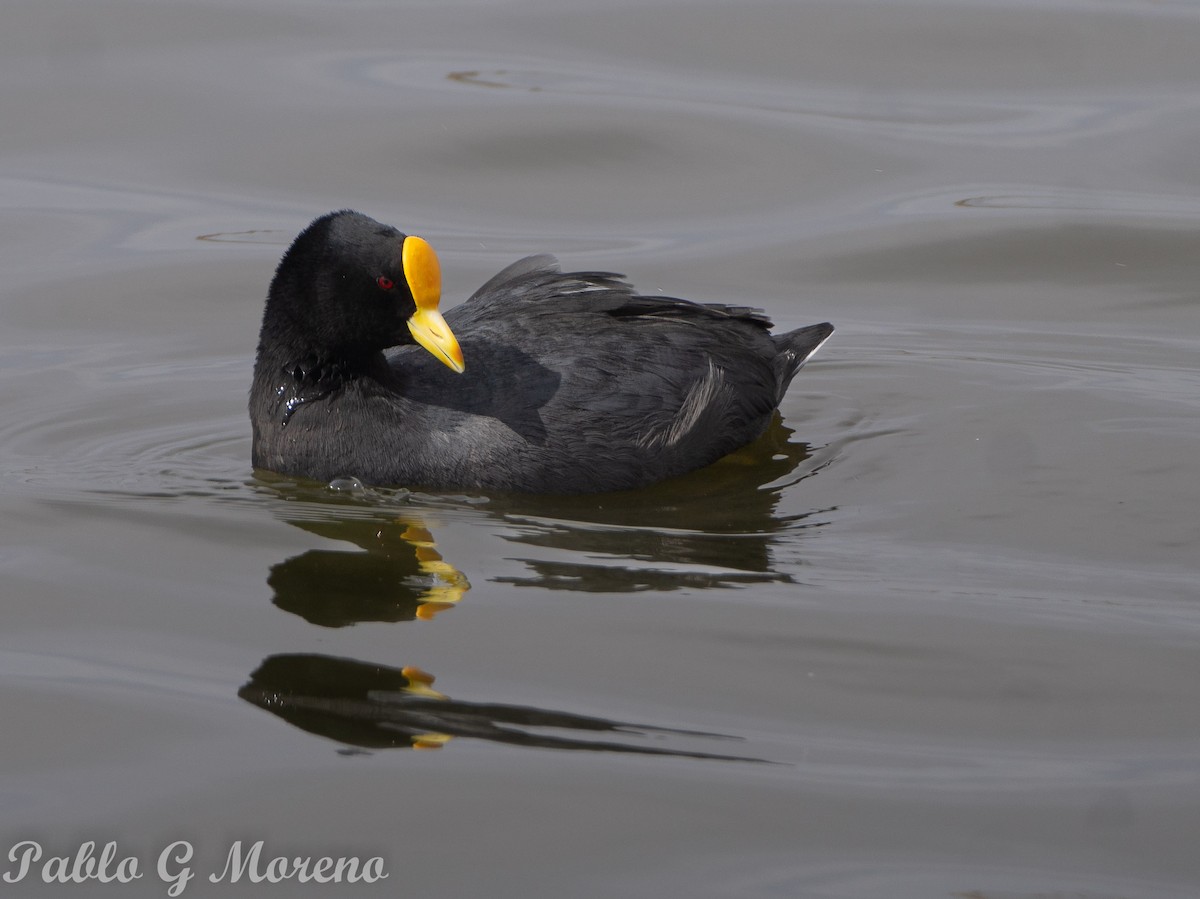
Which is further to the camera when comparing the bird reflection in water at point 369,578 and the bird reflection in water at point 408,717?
the bird reflection in water at point 369,578

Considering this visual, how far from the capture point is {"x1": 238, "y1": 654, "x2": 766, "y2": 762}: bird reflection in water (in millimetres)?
3715

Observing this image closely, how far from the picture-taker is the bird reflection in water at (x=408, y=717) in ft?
12.2

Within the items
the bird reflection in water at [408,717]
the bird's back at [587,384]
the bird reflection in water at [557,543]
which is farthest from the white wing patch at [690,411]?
the bird reflection in water at [408,717]

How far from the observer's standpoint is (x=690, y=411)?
597 centimetres

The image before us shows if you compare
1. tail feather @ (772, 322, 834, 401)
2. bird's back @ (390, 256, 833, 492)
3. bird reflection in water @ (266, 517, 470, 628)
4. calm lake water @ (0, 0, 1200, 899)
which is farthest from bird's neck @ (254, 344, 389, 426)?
tail feather @ (772, 322, 834, 401)

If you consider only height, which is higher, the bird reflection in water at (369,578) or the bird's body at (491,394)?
the bird's body at (491,394)

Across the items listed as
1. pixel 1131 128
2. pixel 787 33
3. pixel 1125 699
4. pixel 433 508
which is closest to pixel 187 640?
pixel 433 508

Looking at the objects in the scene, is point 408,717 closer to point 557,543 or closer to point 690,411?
point 557,543

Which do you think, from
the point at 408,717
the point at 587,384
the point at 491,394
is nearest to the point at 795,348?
the point at 587,384

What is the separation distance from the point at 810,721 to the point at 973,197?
6.19m

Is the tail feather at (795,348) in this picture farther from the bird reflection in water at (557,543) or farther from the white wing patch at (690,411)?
the bird reflection in water at (557,543)

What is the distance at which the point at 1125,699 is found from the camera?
397cm

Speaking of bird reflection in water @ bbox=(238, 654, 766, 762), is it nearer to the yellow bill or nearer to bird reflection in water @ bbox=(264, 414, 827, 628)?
bird reflection in water @ bbox=(264, 414, 827, 628)

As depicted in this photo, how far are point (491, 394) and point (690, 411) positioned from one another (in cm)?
80
